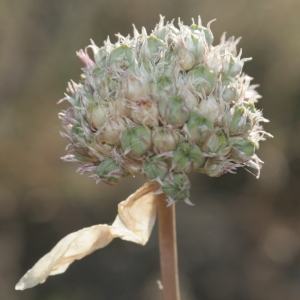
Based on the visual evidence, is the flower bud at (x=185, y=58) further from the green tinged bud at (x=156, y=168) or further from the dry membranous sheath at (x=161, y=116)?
the green tinged bud at (x=156, y=168)

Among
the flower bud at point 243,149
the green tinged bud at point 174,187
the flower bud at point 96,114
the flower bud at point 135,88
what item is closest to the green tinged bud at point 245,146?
the flower bud at point 243,149

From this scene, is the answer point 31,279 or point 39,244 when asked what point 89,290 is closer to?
point 39,244

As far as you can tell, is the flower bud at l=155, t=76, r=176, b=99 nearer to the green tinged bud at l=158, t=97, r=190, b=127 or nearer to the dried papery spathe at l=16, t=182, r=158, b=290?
the green tinged bud at l=158, t=97, r=190, b=127

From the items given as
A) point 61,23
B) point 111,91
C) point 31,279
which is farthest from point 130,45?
point 61,23

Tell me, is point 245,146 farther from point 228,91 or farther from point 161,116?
point 161,116

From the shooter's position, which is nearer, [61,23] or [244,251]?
[244,251]

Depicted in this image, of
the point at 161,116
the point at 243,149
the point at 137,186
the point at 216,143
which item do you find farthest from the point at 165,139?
the point at 137,186
